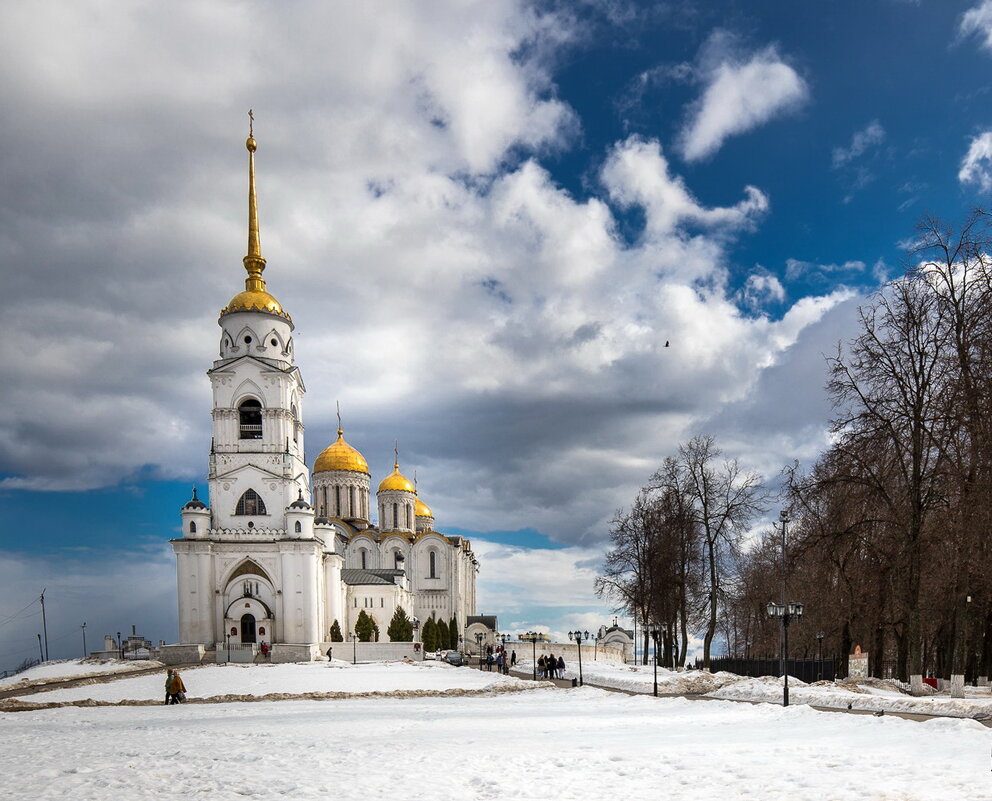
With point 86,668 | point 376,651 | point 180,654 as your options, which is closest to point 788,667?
point 86,668

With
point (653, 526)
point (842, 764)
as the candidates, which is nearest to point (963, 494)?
point (842, 764)

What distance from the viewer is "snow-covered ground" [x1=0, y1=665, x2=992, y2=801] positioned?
10359 mm

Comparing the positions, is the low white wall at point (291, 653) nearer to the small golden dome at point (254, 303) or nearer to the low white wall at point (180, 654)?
the low white wall at point (180, 654)

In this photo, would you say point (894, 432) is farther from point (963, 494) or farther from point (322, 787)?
point (322, 787)

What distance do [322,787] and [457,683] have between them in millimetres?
27840

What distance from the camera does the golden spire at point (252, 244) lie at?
7325 centimetres

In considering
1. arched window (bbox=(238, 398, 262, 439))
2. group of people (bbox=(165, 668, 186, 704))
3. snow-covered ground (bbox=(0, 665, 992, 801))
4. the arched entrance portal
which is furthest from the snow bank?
arched window (bbox=(238, 398, 262, 439))

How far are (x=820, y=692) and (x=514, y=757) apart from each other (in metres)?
11.7

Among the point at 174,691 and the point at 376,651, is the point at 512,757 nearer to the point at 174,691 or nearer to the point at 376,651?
the point at 174,691

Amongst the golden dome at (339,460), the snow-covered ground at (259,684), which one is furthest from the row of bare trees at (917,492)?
the golden dome at (339,460)

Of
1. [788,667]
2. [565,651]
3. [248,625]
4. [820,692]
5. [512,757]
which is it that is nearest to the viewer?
[512,757]

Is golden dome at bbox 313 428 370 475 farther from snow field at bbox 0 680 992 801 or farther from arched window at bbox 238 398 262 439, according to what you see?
snow field at bbox 0 680 992 801

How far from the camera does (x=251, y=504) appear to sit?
6700cm

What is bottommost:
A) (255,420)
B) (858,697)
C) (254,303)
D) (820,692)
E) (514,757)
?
(820,692)
